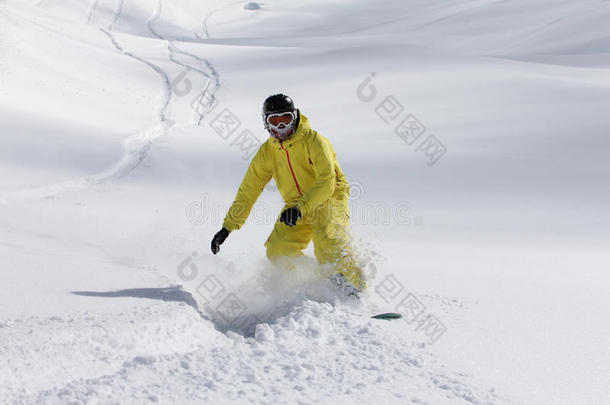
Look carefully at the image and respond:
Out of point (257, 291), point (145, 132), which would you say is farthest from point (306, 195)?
point (145, 132)

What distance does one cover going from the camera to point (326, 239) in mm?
4227

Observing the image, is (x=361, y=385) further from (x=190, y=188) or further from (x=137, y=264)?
(x=190, y=188)

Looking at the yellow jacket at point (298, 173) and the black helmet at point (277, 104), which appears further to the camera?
the yellow jacket at point (298, 173)

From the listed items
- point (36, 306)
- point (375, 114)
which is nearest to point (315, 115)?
point (375, 114)

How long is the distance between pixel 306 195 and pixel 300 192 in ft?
1.10

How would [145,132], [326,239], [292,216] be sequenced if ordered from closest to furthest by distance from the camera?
[292,216] → [326,239] → [145,132]

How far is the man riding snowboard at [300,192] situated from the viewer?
13.4 ft

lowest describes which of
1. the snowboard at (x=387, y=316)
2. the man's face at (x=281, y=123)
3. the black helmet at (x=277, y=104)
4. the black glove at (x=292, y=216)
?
the snowboard at (x=387, y=316)

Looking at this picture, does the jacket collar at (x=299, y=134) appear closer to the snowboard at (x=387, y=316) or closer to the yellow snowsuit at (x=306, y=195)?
the yellow snowsuit at (x=306, y=195)

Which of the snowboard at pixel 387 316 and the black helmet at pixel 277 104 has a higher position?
the black helmet at pixel 277 104

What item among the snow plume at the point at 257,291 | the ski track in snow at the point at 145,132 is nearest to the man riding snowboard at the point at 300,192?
the snow plume at the point at 257,291

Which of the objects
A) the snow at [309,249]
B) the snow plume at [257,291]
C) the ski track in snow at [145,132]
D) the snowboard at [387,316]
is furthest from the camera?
the ski track in snow at [145,132]

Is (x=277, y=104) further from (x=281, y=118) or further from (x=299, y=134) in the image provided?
(x=299, y=134)

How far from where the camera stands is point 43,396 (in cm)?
243
